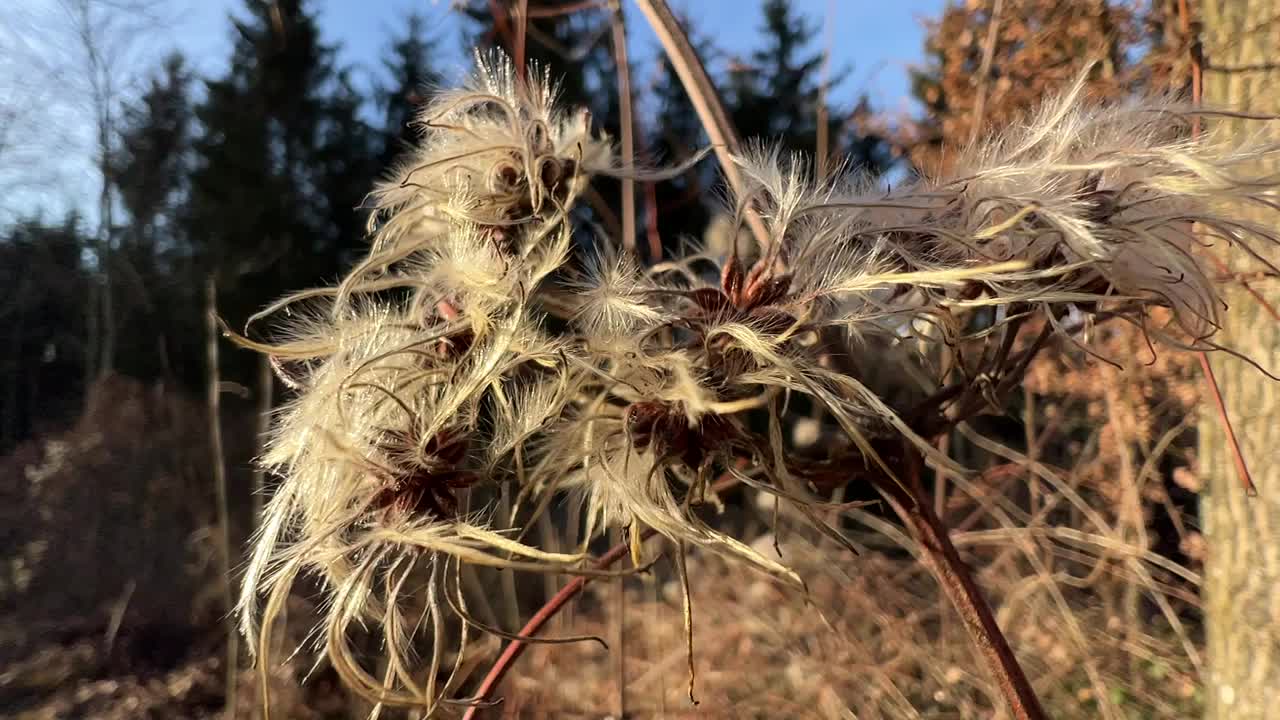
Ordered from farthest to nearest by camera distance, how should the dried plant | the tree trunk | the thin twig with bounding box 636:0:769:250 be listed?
the tree trunk → the thin twig with bounding box 636:0:769:250 → the dried plant

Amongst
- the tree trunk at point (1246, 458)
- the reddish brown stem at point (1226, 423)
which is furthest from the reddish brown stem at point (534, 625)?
the tree trunk at point (1246, 458)

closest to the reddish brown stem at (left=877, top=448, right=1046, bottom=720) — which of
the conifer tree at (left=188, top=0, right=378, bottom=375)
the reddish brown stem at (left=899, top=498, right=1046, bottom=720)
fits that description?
the reddish brown stem at (left=899, top=498, right=1046, bottom=720)

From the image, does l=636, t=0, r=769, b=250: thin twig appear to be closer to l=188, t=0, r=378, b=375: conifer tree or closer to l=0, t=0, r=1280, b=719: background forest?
l=0, t=0, r=1280, b=719: background forest

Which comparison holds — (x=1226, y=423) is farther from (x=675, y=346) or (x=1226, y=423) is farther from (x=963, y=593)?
(x=675, y=346)

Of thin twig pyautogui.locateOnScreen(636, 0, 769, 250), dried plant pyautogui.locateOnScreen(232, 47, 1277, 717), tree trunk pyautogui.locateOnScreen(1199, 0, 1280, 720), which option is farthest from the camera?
tree trunk pyautogui.locateOnScreen(1199, 0, 1280, 720)

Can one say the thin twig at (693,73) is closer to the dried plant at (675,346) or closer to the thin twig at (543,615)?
the dried plant at (675,346)

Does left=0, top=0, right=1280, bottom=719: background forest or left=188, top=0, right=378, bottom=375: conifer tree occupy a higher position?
left=188, top=0, right=378, bottom=375: conifer tree
